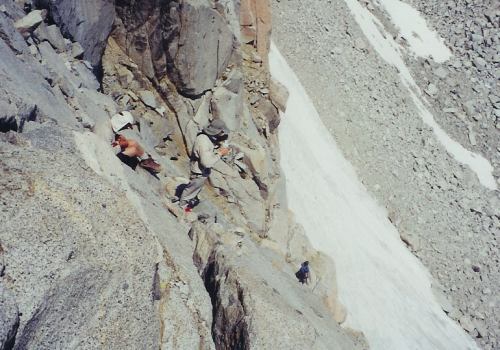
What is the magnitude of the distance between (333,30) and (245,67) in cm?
1022

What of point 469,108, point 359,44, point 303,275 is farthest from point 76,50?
point 469,108

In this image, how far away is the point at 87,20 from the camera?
1497cm

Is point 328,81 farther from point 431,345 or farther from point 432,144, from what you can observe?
point 431,345

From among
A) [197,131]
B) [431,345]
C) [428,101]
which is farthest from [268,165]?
[428,101]

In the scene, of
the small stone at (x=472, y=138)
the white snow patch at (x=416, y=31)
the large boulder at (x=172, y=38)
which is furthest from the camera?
the white snow patch at (x=416, y=31)

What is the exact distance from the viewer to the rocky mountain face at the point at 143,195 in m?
7.12

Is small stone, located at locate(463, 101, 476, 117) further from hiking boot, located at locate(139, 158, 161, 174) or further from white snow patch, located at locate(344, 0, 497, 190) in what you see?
hiking boot, located at locate(139, 158, 161, 174)

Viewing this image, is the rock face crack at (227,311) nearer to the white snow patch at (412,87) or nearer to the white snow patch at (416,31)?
the white snow patch at (412,87)

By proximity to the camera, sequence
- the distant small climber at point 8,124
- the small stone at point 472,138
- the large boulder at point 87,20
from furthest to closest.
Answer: the small stone at point 472,138 < the large boulder at point 87,20 < the distant small climber at point 8,124

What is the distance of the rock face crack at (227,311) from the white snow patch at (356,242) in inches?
390

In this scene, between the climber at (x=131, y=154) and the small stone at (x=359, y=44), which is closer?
the climber at (x=131, y=154)

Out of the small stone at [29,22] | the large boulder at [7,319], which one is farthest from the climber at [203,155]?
the large boulder at [7,319]

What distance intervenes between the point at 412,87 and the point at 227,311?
26.2 metres

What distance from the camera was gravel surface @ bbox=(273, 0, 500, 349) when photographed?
25.3m
